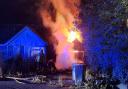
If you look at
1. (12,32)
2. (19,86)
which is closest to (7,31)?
(12,32)

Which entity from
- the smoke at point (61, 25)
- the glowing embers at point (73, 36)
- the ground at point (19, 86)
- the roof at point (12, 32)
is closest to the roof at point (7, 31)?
the roof at point (12, 32)

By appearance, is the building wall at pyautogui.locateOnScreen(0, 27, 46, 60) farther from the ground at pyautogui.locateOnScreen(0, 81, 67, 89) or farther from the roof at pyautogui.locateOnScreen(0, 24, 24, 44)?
the ground at pyautogui.locateOnScreen(0, 81, 67, 89)

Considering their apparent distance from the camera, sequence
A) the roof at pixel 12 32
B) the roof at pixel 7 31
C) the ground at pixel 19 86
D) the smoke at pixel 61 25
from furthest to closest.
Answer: the roof at pixel 7 31 → the roof at pixel 12 32 → the smoke at pixel 61 25 → the ground at pixel 19 86

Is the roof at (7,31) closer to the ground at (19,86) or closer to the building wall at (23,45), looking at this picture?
the building wall at (23,45)

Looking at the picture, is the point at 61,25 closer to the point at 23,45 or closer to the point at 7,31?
the point at 23,45

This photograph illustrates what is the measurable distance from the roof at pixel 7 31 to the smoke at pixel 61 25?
3207 mm

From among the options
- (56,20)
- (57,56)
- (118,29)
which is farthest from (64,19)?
(118,29)

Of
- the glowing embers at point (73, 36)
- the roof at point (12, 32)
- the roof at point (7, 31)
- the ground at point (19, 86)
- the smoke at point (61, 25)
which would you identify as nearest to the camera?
the ground at point (19, 86)

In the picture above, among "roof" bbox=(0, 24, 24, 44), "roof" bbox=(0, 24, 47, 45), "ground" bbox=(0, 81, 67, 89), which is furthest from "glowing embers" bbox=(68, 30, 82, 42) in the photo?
"ground" bbox=(0, 81, 67, 89)

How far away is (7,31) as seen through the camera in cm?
3866

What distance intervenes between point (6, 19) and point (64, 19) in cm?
1027

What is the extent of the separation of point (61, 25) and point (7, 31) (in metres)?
5.72

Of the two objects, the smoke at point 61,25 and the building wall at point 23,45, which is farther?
the building wall at point 23,45

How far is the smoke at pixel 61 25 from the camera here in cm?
3500
